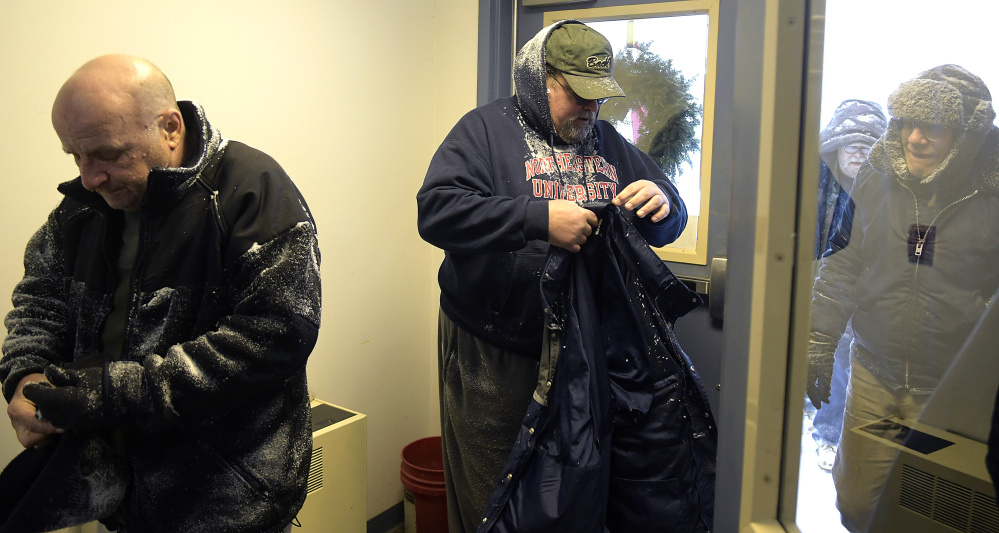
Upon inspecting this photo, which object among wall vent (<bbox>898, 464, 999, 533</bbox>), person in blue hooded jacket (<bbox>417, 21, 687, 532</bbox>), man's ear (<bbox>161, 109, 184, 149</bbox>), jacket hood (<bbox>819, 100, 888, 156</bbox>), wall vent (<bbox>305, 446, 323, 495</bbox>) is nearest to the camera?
wall vent (<bbox>898, 464, 999, 533</bbox>)

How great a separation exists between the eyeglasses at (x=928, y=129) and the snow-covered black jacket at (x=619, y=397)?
0.79 metres

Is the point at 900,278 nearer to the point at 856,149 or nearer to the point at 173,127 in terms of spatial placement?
the point at 856,149

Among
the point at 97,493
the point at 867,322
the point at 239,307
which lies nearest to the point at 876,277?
the point at 867,322

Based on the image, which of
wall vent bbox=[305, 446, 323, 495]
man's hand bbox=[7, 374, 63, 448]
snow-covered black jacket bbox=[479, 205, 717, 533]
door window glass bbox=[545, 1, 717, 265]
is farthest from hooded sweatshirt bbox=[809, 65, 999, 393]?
door window glass bbox=[545, 1, 717, 265]

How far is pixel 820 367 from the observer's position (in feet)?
2.15

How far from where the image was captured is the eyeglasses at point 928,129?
1.70 feet

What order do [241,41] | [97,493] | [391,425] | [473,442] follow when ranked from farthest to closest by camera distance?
[391,425] → [241,41] → [473,442] → [97,493]

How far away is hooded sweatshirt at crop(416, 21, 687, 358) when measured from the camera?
1.47 m

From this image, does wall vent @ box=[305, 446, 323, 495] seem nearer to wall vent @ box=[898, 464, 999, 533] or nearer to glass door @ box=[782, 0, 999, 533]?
glass door @ box=[782, 0, 999, 533]

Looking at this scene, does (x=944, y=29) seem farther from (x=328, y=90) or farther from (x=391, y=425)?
(x=391, y=425)

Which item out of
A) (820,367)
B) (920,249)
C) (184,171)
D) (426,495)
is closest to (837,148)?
(920,249)

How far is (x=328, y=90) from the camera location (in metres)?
2.24

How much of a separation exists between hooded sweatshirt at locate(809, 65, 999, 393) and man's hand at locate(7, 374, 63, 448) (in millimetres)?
1229

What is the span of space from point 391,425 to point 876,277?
7.56 feet
